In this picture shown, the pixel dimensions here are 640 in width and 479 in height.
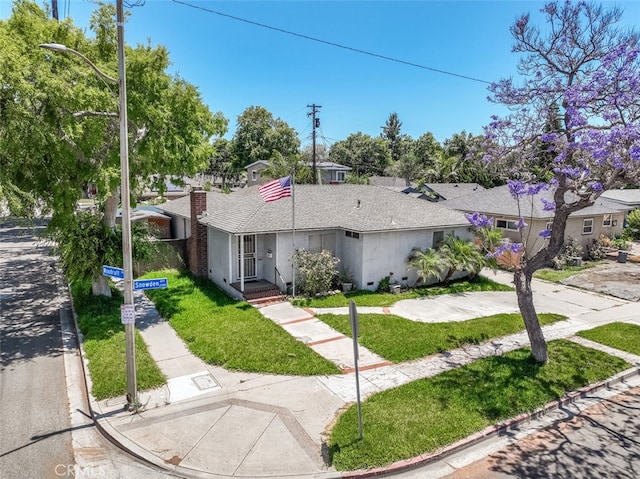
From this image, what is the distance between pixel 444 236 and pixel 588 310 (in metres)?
6.09

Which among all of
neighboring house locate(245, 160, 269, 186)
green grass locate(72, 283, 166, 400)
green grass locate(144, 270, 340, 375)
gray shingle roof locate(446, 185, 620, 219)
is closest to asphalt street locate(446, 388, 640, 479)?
green grass locate(144, 270, 340, 375)

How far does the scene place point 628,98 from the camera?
9.28 metres

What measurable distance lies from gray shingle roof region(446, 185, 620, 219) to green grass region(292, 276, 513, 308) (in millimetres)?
5195

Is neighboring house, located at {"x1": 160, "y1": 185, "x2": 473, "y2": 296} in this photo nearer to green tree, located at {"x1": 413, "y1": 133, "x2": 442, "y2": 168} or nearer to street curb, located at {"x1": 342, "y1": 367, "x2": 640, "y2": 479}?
street curb, located at {"x1": 342, "y1": 367, "x2": 640, "y2": 479}

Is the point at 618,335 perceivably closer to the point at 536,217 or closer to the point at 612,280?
the point at 612,280

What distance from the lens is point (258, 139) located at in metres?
66.4

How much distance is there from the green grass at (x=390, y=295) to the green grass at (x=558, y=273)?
10.1 feet

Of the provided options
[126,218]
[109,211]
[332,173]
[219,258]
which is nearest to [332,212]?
[219,258]

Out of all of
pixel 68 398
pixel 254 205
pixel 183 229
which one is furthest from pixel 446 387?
pixel 183 229

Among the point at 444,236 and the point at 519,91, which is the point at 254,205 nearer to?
the point at 444,236

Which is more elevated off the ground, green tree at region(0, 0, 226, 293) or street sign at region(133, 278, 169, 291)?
green tree at region(0, 0, 226, 293)

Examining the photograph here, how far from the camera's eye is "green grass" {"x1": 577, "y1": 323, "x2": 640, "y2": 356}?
12047mm

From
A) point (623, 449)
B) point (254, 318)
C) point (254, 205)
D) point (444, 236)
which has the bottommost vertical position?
point (623, 449)

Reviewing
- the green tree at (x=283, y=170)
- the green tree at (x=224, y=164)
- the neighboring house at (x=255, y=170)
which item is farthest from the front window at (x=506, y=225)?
the green tree at (x=224, y=164)
